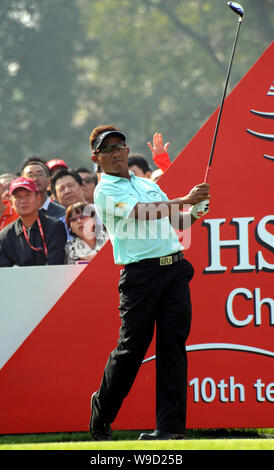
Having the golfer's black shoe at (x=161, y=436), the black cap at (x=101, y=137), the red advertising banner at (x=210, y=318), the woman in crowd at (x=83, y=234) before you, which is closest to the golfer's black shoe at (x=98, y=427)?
the golfer's black shoe at (x=161, y=436)

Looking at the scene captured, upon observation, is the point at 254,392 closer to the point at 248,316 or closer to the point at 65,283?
the point at 248,316

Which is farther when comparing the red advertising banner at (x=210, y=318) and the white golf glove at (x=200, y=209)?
the red advertising banner at (x=210, y=318)

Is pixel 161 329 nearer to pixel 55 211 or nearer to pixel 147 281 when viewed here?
pixel 147 281

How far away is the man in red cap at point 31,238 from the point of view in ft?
24.3

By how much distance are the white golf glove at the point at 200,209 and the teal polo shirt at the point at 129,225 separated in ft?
0.56

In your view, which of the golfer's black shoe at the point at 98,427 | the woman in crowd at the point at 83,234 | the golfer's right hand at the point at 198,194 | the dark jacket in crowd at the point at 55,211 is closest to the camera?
the golfer's right hand at the point at 198,194

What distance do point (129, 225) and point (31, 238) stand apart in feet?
6.82

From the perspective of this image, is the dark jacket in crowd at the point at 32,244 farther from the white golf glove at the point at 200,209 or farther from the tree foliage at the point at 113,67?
the tree foliage at the point at 113,67

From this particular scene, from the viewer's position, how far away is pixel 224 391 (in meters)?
6.31

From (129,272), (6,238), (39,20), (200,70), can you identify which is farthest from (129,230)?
(39,20)

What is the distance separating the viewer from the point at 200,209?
563cm

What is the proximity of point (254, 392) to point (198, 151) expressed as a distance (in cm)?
168

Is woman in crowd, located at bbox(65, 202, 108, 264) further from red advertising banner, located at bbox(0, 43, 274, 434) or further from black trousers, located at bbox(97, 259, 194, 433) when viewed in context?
black trousers, located at bbox(97, 259, 194, 433)

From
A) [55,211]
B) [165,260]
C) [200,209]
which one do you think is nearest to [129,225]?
[165,260]
